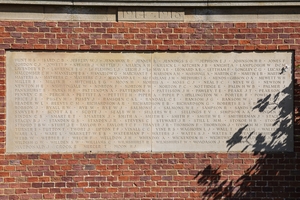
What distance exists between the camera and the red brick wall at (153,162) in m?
5.21

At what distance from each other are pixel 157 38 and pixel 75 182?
224 centimetres

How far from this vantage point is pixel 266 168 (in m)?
5.30

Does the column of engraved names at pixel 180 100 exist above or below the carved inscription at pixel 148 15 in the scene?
below

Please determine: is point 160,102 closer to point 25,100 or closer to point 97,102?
point 97,102

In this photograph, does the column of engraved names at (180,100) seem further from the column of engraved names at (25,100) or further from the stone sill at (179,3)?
the column of engraved names at (25,100)

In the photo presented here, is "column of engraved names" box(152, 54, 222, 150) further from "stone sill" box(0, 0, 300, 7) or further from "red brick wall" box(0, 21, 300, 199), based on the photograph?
"stone sill" box(0, 0, 300, 7)

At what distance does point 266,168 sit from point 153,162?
1.54 meters

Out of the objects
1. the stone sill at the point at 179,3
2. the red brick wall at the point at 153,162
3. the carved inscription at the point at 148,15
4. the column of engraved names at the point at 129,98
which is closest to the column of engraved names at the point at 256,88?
the red brick wall at the point at 153,162

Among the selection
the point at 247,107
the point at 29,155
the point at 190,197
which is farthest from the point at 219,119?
Result: the point at 29,155

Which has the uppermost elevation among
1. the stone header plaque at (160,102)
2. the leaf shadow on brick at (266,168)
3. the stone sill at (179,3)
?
the stone sill at (179,3)


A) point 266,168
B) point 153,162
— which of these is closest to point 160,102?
point 153,162

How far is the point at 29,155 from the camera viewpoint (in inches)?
205

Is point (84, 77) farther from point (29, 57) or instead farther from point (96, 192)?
point (96, 192)

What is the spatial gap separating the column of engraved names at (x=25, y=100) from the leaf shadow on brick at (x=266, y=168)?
2.34 metres
